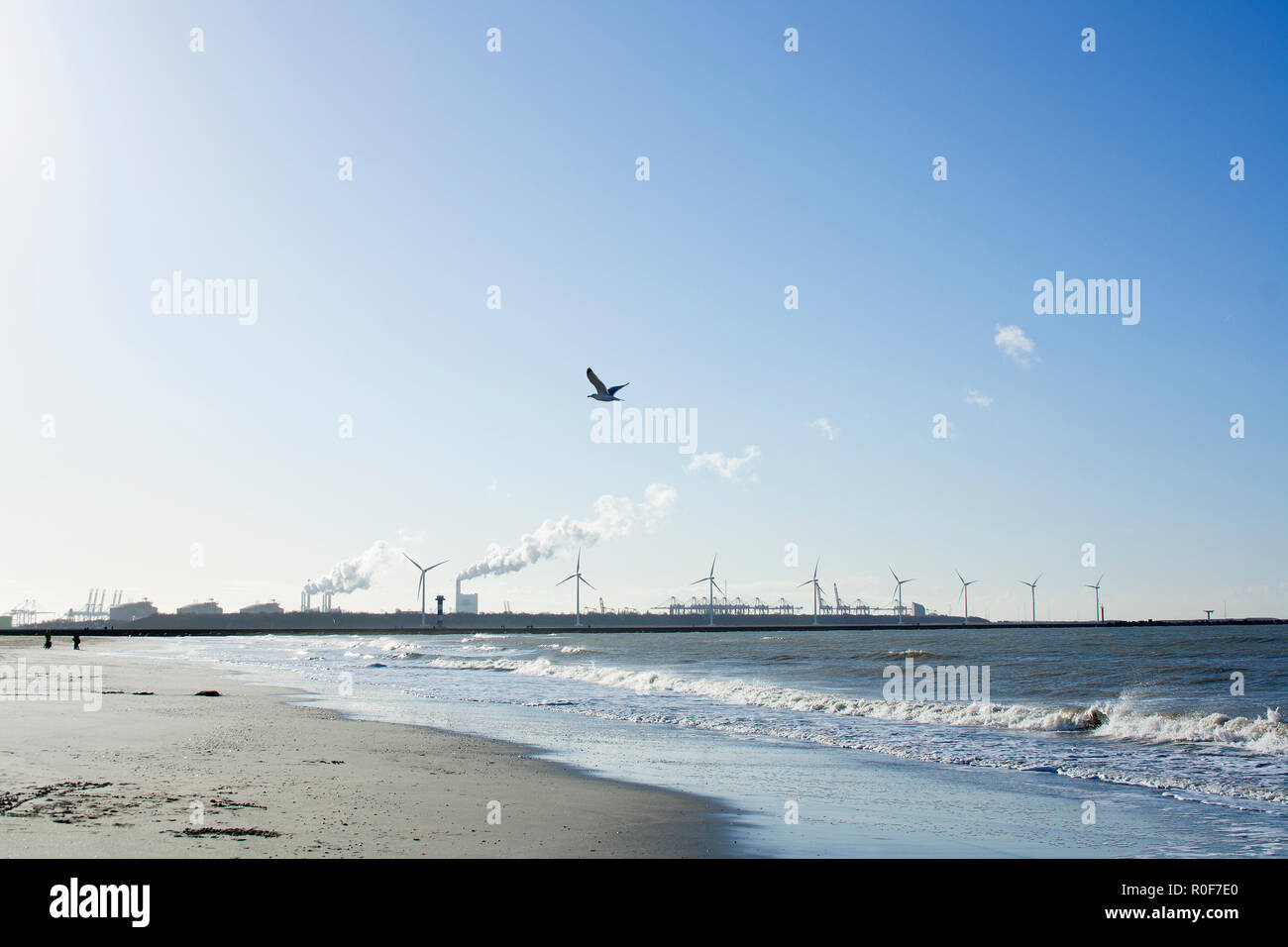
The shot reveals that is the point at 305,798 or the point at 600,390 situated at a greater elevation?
the point at 600,390

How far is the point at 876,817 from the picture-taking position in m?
12.7

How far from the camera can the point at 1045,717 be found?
27.0 m

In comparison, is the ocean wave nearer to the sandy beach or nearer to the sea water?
the sea water

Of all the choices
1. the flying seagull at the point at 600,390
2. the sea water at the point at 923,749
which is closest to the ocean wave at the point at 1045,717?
the sea water at the point at 923,749

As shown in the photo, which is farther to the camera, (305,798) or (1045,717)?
(1045,717)

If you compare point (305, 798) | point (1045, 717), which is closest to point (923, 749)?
point (1045, 717)

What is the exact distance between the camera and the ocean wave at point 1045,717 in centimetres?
2306

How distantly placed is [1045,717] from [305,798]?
21.9 m

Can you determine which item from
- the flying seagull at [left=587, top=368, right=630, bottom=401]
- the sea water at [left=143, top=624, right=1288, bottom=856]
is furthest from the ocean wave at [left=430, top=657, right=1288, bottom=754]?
the flying seagull at [left=587, top=368, right=630, bottom=401]

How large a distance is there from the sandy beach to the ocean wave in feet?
47.0

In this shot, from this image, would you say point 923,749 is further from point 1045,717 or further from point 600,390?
point 600,390
